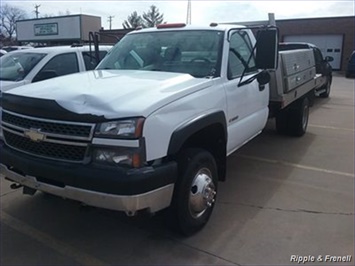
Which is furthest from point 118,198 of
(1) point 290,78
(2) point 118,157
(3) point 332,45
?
(3) point 332,45

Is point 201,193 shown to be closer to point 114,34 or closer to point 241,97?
point 241,97

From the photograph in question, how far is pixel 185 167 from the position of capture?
340cm

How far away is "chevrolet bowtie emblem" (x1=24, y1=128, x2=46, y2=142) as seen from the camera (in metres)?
3.15

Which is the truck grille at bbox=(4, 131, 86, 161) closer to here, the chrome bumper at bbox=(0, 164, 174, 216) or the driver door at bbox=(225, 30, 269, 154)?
the chrome bumper at bbox=(0, 164, 174, 216)

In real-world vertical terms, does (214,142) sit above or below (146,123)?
below

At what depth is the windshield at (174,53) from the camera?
4.17 m

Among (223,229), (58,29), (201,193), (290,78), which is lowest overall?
(223,229)

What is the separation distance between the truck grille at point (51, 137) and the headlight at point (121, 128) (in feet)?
0.29

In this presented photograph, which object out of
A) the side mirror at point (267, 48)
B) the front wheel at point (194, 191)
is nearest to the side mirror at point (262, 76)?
the side mirror at point (267, 48)

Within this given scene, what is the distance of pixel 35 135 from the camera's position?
3178mm

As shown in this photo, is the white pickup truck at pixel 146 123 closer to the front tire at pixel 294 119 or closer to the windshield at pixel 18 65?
the front tire at pixel 294 119

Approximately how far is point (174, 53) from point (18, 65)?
420cm

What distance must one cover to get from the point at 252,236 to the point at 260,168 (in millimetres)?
2191

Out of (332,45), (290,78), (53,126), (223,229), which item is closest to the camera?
(53,126)
